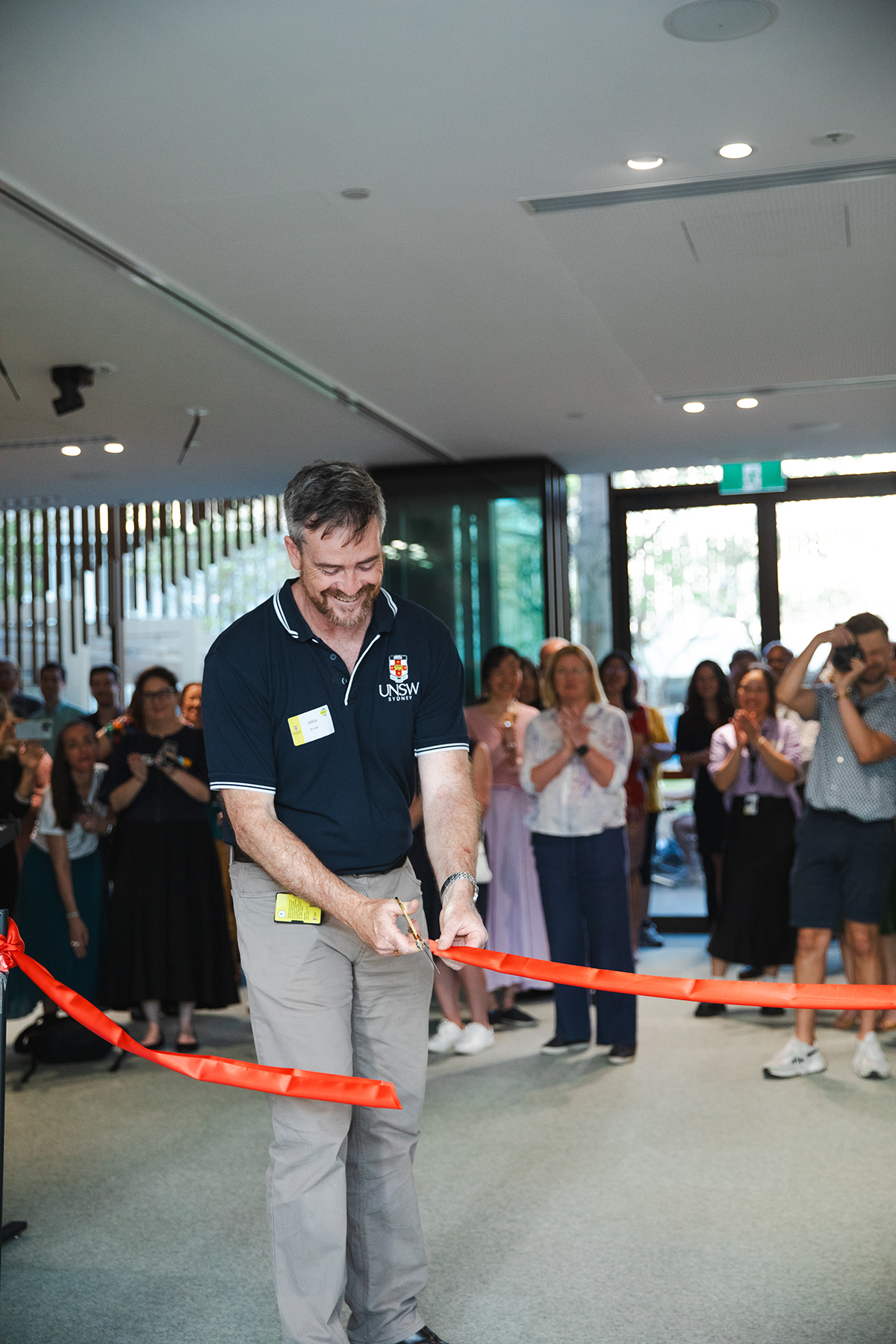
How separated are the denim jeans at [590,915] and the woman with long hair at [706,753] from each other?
6.85 ft

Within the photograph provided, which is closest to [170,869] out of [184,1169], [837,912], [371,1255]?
[184,1169]

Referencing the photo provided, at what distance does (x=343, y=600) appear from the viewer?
7.90 ft

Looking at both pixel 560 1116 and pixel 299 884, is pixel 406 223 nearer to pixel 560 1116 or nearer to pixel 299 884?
pixel 299 884

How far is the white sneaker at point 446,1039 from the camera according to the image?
5.23 metres

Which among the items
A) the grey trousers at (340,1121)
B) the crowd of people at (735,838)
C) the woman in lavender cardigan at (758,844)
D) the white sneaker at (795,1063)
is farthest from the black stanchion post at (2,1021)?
the woman in lavender cardigan at (758,844)

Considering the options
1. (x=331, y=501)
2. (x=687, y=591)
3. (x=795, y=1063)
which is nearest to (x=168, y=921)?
(x=795, y=1063)

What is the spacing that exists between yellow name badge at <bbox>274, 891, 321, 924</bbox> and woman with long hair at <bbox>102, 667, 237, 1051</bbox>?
118 inches

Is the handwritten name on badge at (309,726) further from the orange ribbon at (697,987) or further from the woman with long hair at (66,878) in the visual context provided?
the woman with long hair at (66,878)

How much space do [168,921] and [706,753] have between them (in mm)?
3406

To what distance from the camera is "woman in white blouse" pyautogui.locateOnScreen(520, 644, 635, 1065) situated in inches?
199

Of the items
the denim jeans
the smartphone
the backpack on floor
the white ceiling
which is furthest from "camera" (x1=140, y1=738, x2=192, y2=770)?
the white ceiling

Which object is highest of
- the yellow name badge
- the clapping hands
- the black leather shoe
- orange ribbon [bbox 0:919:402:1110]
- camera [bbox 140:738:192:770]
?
the clapping hands

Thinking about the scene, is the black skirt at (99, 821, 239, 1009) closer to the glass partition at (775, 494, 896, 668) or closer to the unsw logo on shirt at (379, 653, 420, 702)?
the unsw logo on shirt at (379, 653, 420, 702)

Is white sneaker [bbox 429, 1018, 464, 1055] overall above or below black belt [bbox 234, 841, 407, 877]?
below
